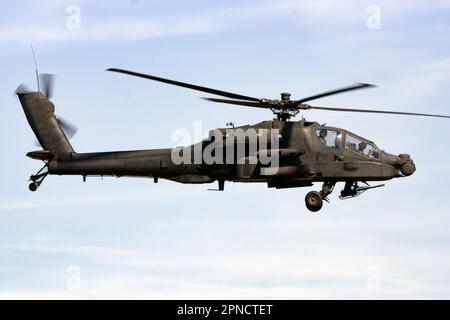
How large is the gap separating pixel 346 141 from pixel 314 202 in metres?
2.88

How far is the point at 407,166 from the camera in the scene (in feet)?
108

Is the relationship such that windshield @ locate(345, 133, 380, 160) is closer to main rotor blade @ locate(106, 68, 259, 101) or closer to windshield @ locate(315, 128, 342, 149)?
windshield @ locate(315, 128, 342, 149)

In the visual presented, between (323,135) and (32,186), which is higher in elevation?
(323,135)

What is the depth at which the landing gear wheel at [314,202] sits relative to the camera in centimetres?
3241

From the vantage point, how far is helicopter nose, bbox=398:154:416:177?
32.9 metres

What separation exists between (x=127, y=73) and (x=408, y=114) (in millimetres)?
10958

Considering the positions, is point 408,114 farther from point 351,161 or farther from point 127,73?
point 127,73

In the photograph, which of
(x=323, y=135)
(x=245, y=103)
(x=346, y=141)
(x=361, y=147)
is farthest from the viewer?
(x=361, y=147)

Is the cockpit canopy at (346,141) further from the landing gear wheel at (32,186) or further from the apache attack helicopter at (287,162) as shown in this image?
the landing gear wheel at (32,186)

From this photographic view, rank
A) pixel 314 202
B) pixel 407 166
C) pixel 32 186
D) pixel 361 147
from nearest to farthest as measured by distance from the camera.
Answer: pixel 314 202, pixel 407 166, pixel 361 147, pixel 32 186

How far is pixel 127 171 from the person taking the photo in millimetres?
33469

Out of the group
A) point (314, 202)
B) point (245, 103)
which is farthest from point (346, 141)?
point (245, 103)

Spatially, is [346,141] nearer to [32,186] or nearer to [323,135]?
[323,135]

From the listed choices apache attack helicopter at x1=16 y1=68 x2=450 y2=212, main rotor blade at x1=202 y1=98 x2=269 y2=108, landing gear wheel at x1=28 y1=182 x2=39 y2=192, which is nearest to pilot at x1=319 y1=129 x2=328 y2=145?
apache attack helicopter at x1=16 y1=68 x2=450 y2=212
